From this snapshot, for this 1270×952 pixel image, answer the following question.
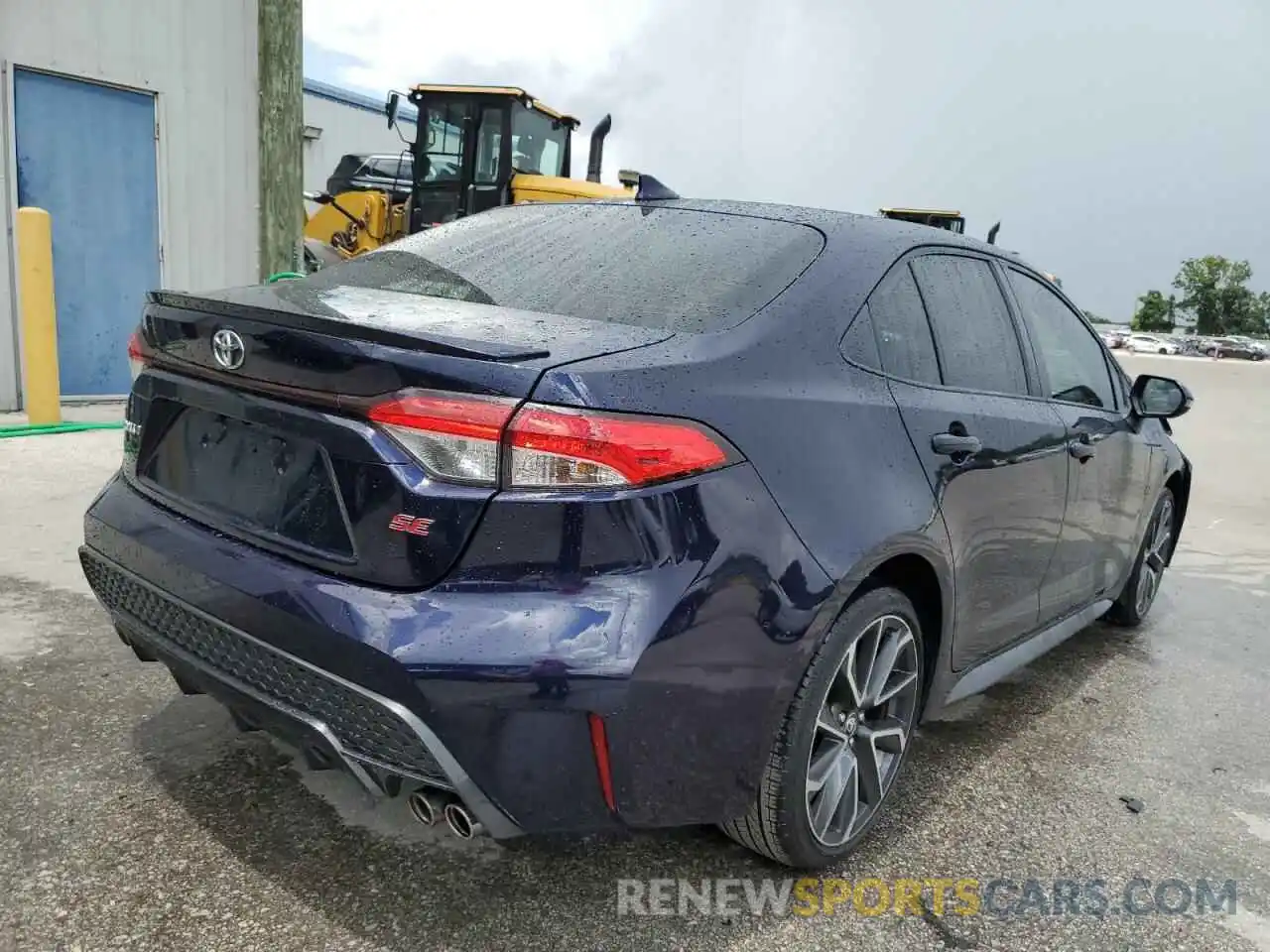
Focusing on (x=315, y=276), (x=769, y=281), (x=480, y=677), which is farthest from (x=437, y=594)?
(x=315, y=276)

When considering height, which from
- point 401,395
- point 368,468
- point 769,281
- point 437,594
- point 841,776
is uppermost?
point 769,281

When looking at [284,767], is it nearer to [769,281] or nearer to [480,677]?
[480,677]

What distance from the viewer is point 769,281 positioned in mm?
2367

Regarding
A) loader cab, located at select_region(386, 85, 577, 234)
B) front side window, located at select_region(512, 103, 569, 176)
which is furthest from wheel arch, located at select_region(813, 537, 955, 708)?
front side window, located at select_region(512, 103, 569, 176)

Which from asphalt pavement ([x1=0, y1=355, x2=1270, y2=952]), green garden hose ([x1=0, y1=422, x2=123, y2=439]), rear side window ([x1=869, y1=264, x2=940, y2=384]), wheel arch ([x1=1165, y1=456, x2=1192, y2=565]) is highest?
rear side window ([x1=869, y1=264, x2=940, y2=384])

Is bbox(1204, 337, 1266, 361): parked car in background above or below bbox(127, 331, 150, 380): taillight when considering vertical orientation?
below

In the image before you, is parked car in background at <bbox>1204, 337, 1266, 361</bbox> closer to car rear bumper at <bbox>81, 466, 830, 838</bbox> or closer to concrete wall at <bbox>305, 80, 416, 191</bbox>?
concrete wall at <bbox>305, 80, 416, 191</bbox>

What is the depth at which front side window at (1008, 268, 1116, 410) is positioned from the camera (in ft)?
11.0

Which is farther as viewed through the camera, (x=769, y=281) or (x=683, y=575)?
(x=769, y=281)

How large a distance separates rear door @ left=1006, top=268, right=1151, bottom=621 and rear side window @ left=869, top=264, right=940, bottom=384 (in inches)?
29.9

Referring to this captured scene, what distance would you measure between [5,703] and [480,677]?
2.01m

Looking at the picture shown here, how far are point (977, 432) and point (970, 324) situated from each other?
403 millimetres

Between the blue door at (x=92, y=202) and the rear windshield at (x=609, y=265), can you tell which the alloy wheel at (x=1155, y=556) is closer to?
the rear windshield at (x=609, y=265)

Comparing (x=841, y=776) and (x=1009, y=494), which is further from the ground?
(x=1009, y=494)
